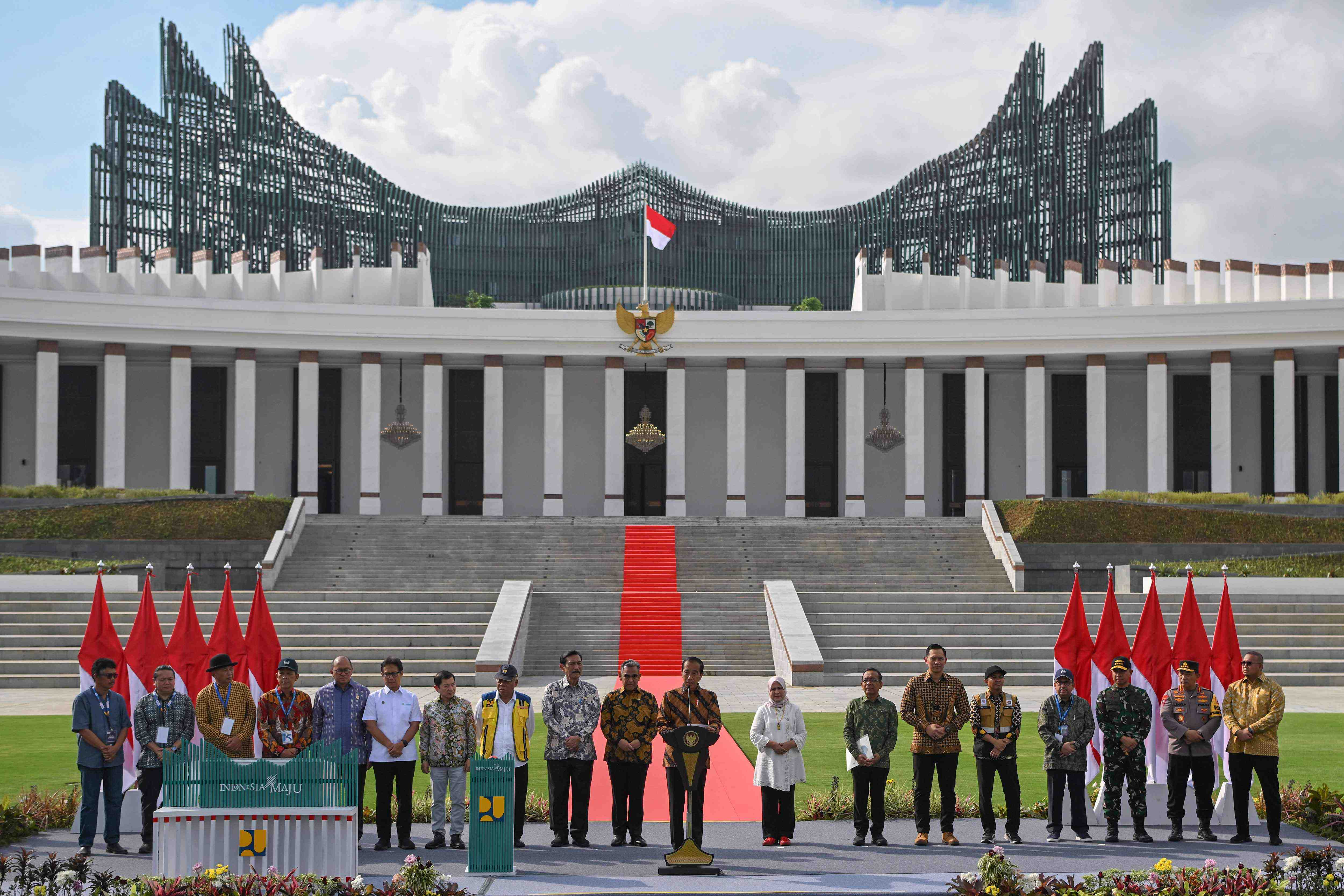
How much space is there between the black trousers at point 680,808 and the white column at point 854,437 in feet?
92.9

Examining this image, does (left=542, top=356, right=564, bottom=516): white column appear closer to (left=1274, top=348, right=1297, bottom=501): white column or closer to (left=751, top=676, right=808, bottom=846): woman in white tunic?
(left=1274, top=348, right=1297, bottom=501): white column

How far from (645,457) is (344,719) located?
31346mm

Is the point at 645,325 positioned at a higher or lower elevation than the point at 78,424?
higher

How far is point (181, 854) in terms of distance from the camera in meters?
8.65

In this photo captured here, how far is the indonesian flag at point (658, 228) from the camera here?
3672cm

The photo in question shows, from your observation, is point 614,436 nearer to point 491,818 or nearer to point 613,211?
point 613,211

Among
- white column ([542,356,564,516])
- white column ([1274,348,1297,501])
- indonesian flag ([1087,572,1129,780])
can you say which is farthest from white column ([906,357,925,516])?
indonesian flag ([1087,572,1129,780])

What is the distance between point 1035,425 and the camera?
38.2m

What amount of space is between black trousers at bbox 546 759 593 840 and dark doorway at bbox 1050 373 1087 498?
33614 mm

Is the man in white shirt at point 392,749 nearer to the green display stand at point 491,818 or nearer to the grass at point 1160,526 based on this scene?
the green display stand at point 491,818

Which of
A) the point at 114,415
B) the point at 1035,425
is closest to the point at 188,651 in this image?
the point at 114,415

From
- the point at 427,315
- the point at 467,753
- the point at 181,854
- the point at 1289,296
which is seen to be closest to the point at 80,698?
the point at 181,854

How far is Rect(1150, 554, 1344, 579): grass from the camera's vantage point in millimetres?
27406

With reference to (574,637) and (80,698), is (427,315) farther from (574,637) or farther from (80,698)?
(80,698)
